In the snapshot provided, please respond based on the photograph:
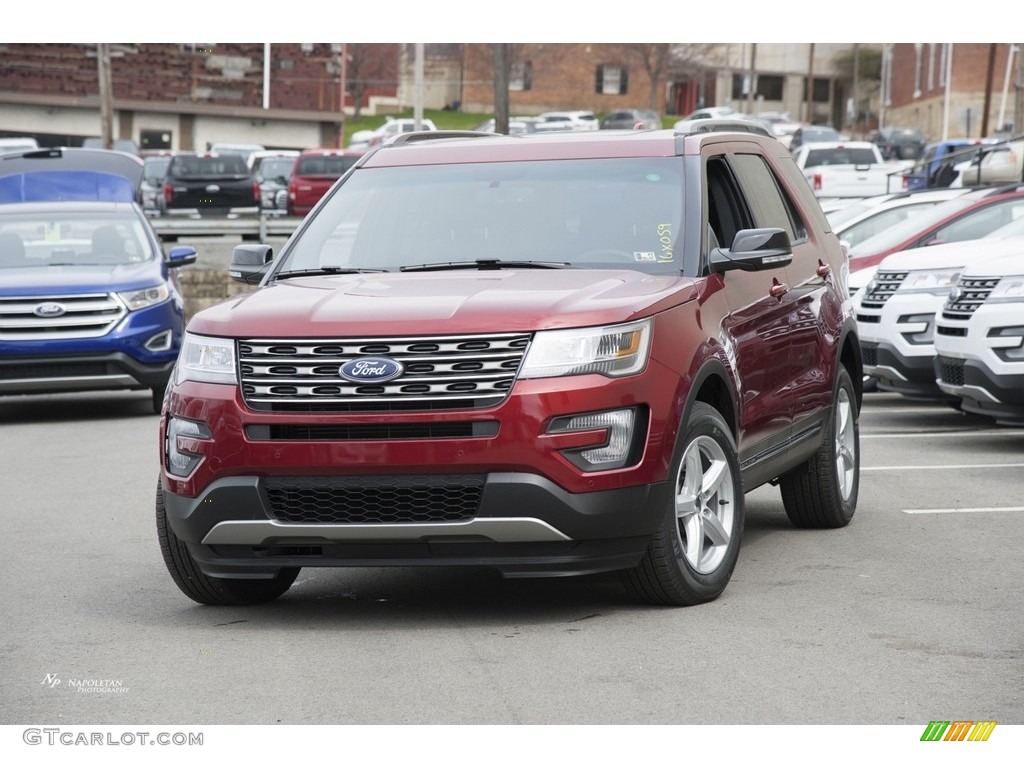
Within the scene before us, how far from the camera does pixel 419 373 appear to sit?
20.2 ft

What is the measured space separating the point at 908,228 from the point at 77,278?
780cm

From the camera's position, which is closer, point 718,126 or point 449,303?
point 449,303

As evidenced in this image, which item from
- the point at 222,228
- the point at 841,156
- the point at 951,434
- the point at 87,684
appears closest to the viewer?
the point at 87,684

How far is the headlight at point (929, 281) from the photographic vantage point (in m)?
14.1

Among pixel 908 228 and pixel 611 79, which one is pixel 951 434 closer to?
pixel 908 228

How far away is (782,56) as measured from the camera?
367 ft

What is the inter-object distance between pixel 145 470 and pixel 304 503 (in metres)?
5.56

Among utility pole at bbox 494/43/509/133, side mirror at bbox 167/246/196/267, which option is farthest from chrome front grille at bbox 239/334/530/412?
utility pole at bbox 494/43/509/133

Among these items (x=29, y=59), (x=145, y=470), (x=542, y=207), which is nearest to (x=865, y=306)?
(x=145, y=470)

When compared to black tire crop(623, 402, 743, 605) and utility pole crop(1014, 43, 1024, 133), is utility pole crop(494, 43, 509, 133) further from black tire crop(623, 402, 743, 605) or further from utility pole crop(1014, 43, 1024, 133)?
black tire crop(623, 402, 743, 605)

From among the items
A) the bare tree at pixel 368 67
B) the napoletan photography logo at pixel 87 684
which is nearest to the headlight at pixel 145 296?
the napoletan photography logo at pixel 87 684

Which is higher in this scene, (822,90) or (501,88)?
(501,88)

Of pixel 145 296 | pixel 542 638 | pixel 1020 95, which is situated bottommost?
pixel 145 296
